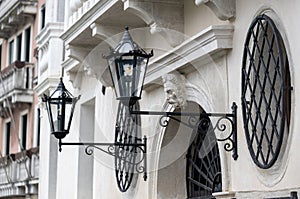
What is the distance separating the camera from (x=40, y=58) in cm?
1716

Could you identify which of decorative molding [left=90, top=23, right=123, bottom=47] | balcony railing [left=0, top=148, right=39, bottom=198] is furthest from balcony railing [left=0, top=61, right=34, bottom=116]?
decorative molding [left=90, top=23, right=123, bottom=47]

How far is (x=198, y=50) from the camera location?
8562 mm

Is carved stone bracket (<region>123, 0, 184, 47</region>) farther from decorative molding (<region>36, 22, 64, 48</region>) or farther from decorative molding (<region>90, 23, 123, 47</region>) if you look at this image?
decorative molding (<region>36, 22, 64, 48</region>)

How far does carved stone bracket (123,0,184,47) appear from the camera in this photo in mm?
9359

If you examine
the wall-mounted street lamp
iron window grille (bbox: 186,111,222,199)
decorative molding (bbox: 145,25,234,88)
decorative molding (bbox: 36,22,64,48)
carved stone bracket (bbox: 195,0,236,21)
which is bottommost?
iron window grille (bbox: 186,111,222,199)

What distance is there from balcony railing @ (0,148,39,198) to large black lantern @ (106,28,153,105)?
12.8 metres

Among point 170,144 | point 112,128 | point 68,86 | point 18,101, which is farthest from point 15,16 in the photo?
point 170,144

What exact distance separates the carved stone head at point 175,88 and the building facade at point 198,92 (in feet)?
0.05

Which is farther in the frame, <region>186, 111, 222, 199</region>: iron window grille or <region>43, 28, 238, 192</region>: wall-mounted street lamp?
<region>186, 111, 222, 199</region>: iron window grille

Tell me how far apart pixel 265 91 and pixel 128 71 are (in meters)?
1.42

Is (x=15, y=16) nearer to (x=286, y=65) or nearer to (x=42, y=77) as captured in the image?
(x=42, y=77)

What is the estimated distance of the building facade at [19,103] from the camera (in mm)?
21828

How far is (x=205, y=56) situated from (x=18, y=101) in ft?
50.9

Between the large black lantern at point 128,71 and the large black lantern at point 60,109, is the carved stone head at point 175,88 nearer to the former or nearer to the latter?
the large black lantern at point 128,71
